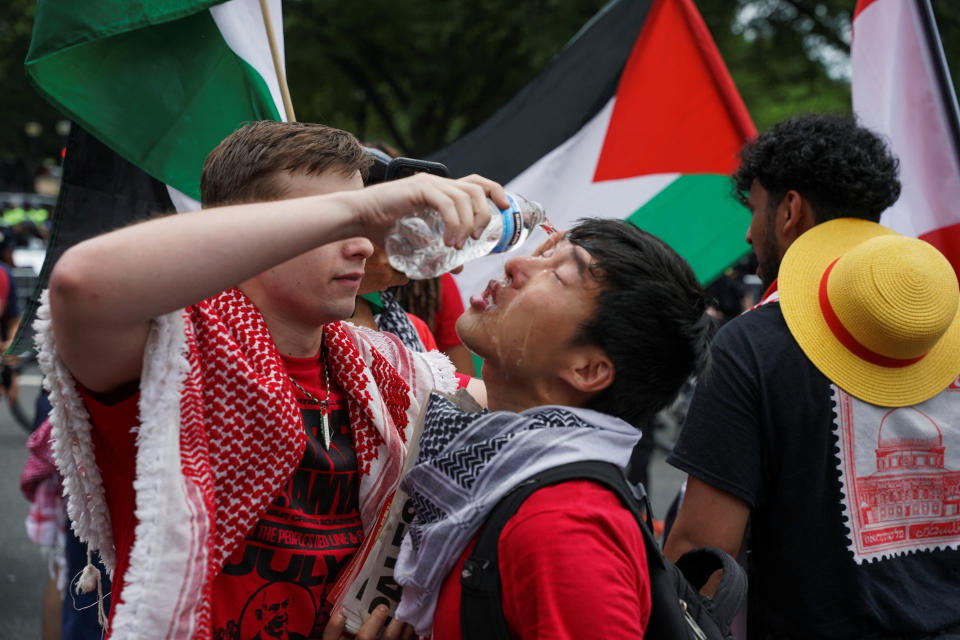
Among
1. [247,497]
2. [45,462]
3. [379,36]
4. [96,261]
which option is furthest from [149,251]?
[379,36]

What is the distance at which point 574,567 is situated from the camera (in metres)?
1.45

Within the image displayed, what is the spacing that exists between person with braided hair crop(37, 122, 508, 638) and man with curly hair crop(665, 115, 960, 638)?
797 mm

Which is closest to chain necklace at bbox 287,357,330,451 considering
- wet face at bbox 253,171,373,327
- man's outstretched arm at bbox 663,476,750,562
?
wet face at bbox 253,171,373,327

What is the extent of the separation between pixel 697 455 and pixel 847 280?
1.89 feet

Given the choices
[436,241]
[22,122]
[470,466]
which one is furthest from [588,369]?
[22,122]

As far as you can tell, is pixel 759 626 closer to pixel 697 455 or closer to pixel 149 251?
pixel 697 455

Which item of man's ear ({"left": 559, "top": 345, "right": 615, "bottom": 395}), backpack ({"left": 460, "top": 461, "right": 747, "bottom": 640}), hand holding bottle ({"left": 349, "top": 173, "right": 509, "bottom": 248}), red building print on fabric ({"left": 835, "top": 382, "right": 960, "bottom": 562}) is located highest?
hand holding bottle ({"left": 349, "top": 173, "right": 509, "bottom": 248})

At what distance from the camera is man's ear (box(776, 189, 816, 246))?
2.75 meters

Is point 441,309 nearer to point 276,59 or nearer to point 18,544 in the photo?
point 276,59

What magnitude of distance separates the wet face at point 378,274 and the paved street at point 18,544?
367 centimetres

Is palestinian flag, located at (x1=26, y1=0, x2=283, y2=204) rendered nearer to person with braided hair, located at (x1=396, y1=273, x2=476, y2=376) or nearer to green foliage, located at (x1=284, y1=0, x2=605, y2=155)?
person with braided hair, located at (x1=396, y1=273, x2=476, y2=376)

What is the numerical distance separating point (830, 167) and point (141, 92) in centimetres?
206

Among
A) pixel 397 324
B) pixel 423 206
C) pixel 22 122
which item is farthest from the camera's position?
pixel 22 122

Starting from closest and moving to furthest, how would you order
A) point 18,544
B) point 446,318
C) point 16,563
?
point 446,318, point 16,563, point 18,544
